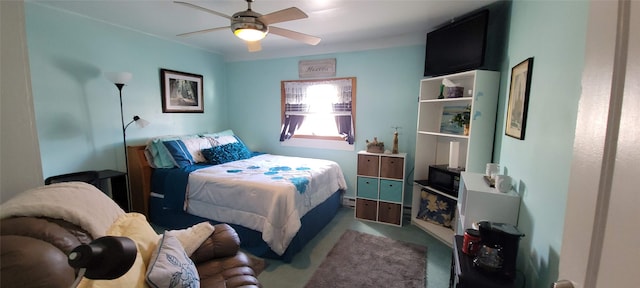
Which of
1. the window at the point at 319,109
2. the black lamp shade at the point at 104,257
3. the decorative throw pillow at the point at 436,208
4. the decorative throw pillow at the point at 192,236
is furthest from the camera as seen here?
the window at the point at 319,109

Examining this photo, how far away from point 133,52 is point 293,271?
3.26 m

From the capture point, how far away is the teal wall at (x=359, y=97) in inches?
132

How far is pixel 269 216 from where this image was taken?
7.44 ft

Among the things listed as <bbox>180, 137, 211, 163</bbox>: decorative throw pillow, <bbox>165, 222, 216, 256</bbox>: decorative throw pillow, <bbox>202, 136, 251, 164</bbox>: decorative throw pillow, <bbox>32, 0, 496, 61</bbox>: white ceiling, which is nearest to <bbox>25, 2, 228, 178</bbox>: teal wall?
<bbox>32, 0, 496, 61</bbox>: white ceiling

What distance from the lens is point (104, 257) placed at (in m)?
0.42

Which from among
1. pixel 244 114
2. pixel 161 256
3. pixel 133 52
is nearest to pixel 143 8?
pixel 133 52

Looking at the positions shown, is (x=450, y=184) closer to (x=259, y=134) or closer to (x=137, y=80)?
(x=259, y=134)

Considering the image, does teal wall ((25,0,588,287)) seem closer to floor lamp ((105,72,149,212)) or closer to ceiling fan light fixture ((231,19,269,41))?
floor lamp ((105,72,149,212))

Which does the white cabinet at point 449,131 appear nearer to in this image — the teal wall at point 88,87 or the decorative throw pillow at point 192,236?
the decorative throw pillow at point 192,236

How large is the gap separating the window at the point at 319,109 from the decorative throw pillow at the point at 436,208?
126 cm

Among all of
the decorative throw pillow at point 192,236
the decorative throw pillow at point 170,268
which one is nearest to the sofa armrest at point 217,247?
the decorative throw pillow at point 192,236

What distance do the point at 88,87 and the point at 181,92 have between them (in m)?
1.10

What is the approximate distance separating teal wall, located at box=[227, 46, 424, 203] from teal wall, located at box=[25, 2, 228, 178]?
44.5 inches

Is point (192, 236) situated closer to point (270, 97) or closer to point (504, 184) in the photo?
point (504, 184)
